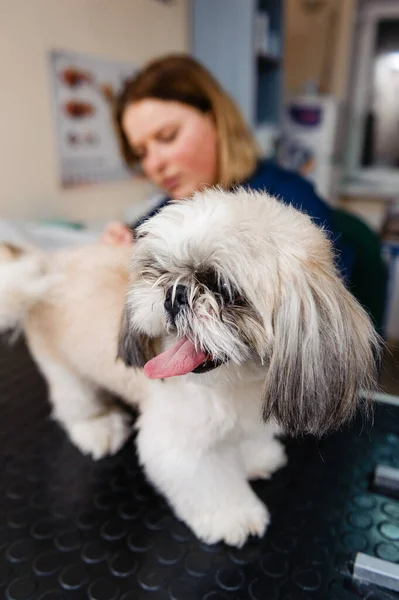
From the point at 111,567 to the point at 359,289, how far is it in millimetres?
993

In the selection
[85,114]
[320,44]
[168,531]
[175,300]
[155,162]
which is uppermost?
[320,44]

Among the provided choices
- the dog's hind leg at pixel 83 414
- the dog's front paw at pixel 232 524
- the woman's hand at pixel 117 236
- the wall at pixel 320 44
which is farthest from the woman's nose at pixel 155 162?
the wall at pixel 320 44

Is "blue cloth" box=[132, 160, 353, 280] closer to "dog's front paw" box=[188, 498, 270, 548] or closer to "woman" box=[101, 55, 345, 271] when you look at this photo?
"woman" box=[101, 55, 345, 271]

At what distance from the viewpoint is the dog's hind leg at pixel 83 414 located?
99cm

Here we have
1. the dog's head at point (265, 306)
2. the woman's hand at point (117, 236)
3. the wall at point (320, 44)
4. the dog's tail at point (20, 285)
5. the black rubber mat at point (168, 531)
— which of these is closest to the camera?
the dog's head at point (265, 306)

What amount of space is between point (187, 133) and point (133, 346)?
74 cm

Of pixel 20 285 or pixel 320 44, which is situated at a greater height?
pixel 320 44

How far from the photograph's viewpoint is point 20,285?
3.06ft

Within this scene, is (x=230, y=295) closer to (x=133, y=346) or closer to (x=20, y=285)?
(x=133, y=346)

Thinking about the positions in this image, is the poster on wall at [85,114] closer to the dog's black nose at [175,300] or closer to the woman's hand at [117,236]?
the woman's hand at [117,236]

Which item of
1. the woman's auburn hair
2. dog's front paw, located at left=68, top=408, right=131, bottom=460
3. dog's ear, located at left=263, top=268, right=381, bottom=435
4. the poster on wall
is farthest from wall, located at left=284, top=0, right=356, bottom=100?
dog's ear, located at left=263, top=268, right=381, bottom=435

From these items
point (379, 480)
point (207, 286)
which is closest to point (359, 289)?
point (379, 480)

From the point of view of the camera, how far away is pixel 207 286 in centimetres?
57

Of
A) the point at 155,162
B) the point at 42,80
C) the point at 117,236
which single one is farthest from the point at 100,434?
the point at 42,80
